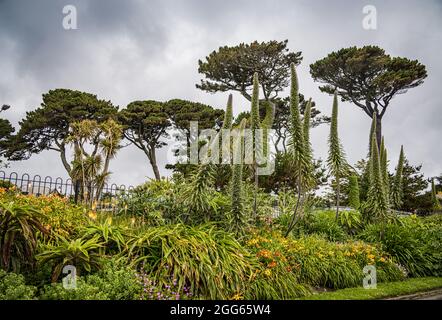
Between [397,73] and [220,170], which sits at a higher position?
[397,73]

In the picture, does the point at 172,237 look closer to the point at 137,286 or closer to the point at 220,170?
the point at 137,286

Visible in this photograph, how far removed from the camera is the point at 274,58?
2452 centimetres

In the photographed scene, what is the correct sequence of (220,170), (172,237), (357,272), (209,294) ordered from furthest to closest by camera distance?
(220,170) → (357,272) → (172,237) → (209,294)

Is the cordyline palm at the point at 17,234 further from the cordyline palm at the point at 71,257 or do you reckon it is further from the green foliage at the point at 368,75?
the green foliage at the point at 368,75

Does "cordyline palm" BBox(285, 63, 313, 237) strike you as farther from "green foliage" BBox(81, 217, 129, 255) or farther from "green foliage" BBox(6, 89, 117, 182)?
"green foliage" BBox(6, 89, 117, 182)

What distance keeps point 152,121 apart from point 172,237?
24635 mm

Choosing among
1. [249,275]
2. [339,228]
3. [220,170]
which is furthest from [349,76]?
[249,275]

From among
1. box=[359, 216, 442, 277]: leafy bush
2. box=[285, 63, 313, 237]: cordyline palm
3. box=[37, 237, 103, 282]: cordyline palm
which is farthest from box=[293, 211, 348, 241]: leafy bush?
box=[37, 237, 103, 282]: cordyline palm

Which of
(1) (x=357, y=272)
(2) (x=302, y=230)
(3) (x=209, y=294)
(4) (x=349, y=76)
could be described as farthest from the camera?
(4) (x=349, y=76)

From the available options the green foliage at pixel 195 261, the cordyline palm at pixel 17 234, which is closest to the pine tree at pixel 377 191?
the green foliage at pixel 195 261

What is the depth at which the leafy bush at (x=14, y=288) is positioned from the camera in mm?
3926

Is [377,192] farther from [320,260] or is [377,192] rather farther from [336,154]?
[320,260]

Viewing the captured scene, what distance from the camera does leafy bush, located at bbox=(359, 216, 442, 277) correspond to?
8945mm

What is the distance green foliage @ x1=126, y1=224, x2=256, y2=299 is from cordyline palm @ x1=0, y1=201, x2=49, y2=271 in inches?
54.9
